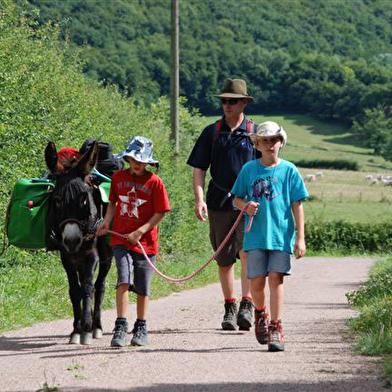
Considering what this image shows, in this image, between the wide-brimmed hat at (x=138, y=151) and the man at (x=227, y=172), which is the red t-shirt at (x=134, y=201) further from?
the man at (x=227, y=172)

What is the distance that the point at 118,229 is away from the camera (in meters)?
8.98

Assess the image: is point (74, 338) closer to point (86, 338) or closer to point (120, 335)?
point (86, 338)

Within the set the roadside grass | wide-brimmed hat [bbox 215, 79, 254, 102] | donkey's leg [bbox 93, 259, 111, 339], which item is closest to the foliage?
the roadside grass

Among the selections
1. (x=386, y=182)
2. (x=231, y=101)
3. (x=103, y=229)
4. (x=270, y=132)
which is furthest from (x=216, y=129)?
(x=386, y=182)

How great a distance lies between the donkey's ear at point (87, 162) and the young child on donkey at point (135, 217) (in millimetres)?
352

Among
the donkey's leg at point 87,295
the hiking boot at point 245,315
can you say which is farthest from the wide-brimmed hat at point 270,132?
the hiking boot at point 245,315

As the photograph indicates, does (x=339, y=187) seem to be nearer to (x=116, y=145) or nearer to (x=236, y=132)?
(x=116, y=145)

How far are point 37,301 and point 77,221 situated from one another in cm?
348

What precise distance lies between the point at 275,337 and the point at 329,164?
90.2 meters

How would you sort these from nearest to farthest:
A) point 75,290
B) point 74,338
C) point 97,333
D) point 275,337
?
point 275,337 < point 74,338 < point 75,290 < point 97,333

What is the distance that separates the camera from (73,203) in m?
9.00

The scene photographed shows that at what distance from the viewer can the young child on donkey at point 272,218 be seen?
336 inches

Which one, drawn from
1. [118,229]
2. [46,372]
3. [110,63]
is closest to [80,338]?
[118,229]

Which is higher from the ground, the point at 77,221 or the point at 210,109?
the point at 210,109
